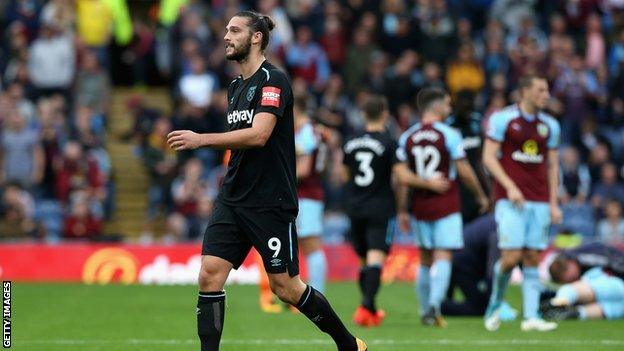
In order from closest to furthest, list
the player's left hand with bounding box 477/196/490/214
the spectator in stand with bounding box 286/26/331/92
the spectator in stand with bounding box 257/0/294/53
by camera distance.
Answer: the player's left hand with bounding box 477/196/490/214 < the spectator in stand with bounding box 286/26/331/92 < the spectator in stand with bounding box 257/0/294/53

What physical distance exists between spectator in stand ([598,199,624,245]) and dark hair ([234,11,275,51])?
13329 mm

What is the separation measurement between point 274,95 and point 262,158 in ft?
1.56

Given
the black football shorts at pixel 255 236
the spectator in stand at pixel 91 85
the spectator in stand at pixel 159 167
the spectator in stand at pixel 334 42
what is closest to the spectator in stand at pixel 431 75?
the spectator in stand at pixel 334 42

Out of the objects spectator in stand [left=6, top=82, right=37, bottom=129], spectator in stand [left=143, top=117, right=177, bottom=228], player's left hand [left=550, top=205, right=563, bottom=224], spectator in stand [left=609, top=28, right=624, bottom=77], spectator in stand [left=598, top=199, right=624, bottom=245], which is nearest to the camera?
player's left hand [left=550, top=205, right=563, bottom=224]

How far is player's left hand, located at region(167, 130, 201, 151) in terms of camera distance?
337 inches

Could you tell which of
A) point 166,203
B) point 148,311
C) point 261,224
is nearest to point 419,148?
point 148,311

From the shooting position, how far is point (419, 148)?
13664 mm

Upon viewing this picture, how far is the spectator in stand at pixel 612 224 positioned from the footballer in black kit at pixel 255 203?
13.1 meters

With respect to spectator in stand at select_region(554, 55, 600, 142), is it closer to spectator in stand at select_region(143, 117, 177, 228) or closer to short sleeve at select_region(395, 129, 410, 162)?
spectator in stand at select_region(143, 117, 177, 228)

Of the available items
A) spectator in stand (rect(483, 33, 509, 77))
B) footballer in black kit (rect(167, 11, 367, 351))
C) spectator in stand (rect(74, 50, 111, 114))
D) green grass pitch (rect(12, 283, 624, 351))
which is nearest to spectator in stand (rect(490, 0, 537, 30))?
spectator in stand (rect(483, 33, 509, 77))

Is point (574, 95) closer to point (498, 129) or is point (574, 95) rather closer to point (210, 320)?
point (498, 129)

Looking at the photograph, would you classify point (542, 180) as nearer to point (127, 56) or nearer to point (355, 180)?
point (355, 180)

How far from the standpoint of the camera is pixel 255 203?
927 centimetres

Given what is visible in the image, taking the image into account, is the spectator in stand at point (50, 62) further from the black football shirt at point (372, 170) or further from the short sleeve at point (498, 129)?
the short sleeve at point (498, 129)
